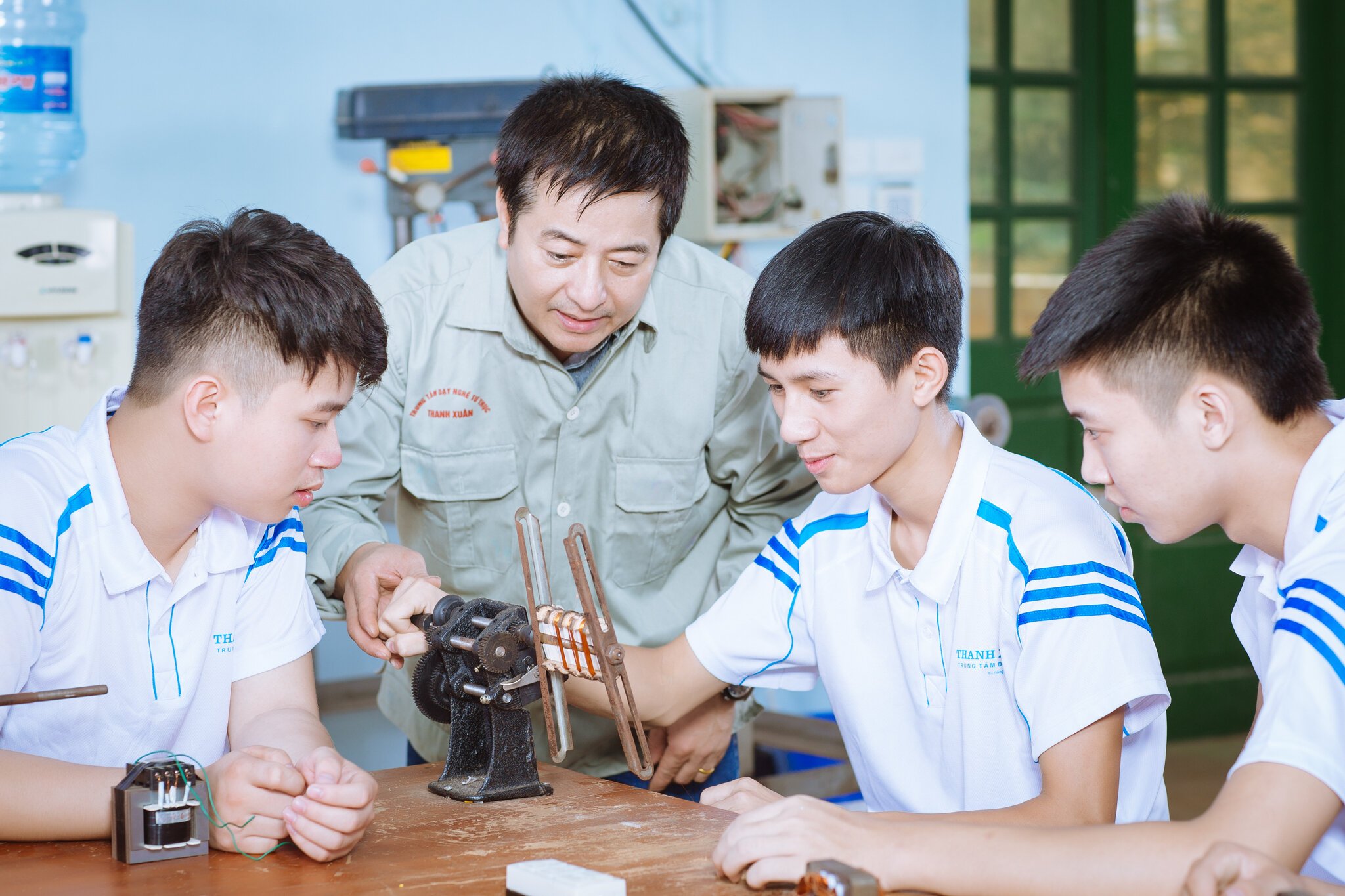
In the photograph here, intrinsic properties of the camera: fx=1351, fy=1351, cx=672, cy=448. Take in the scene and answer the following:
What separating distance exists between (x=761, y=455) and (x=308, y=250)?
810 mm

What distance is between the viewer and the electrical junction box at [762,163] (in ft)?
11.2

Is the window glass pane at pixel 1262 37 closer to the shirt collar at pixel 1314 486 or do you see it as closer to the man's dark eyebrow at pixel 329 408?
the shirt collar at pixel 1314 486

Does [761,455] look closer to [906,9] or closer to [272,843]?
[272,843]

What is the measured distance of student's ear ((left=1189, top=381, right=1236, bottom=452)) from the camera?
144cm

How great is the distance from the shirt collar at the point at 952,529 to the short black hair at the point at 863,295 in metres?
0.14

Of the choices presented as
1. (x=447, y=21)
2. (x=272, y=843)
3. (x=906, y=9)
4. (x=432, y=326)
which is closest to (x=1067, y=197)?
(x=906, y=9)

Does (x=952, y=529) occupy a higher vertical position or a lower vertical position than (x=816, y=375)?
lower

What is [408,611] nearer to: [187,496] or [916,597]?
[187,496]

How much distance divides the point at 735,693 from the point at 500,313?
0.67m

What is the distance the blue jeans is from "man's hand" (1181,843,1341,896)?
40.4 inches

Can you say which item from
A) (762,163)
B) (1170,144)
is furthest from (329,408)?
(1170,144)

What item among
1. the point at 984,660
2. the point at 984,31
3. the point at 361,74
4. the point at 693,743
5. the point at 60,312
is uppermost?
the point at 984,31

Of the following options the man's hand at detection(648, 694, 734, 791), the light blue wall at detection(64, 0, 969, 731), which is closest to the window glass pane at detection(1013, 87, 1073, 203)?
the light blue wall at detection(64, 0, 969, 731)

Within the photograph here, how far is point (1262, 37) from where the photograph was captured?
15.6 feet
